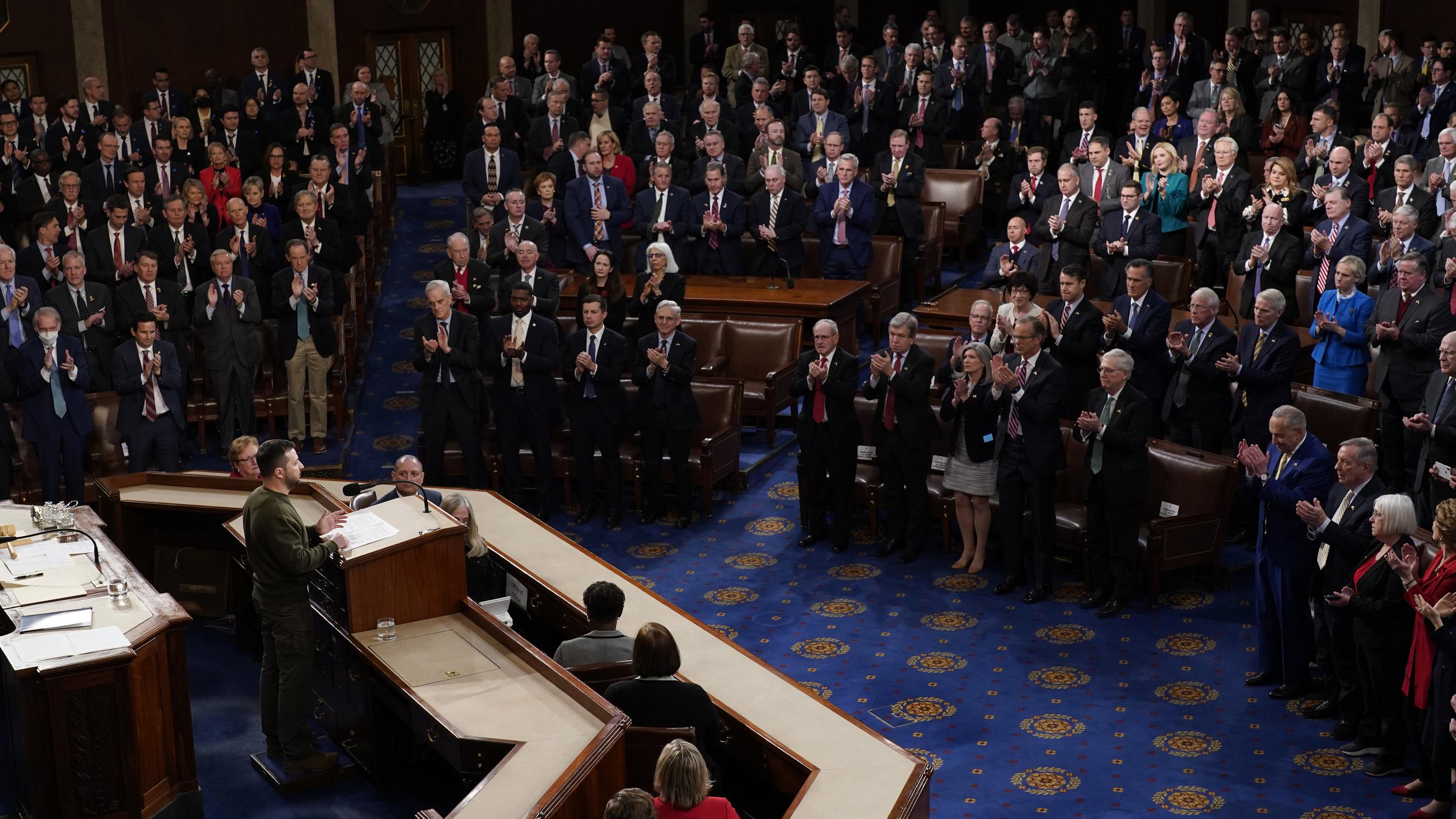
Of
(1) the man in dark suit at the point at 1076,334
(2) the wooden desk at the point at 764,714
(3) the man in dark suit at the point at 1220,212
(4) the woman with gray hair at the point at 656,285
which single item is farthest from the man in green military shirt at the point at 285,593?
(3) the man in dark suit at the point at 1220,212

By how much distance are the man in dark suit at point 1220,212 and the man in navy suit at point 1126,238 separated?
908 millimetres

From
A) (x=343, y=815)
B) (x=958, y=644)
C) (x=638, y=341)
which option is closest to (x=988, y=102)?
(x=638, y=341)

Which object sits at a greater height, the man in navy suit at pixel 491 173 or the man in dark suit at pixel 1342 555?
the man in navy suit at pixel 491 173

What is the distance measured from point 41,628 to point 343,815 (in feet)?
5.08

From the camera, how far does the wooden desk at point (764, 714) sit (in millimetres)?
5480

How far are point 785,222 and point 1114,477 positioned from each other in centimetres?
470

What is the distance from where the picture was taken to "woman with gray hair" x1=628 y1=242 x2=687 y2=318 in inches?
447

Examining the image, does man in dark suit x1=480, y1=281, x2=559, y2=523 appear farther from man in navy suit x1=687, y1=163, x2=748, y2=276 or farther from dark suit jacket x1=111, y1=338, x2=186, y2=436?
man in navy suit x1=687, y1=163, x2=748, y2=276

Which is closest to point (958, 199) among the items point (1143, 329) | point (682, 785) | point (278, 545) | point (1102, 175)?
point (1102, 175)

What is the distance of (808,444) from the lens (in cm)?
1005

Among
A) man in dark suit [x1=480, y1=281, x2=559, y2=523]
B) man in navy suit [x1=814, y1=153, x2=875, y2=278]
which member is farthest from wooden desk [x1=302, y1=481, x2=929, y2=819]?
man in navy suit [x1=814, y1=153, x2=875, y2=278]

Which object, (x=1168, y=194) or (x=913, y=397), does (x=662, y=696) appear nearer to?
(x=913, y=397)

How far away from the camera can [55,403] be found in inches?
412

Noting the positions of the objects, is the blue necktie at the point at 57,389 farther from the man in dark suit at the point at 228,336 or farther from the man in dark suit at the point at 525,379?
the man in dark suit at the point at 525,379
